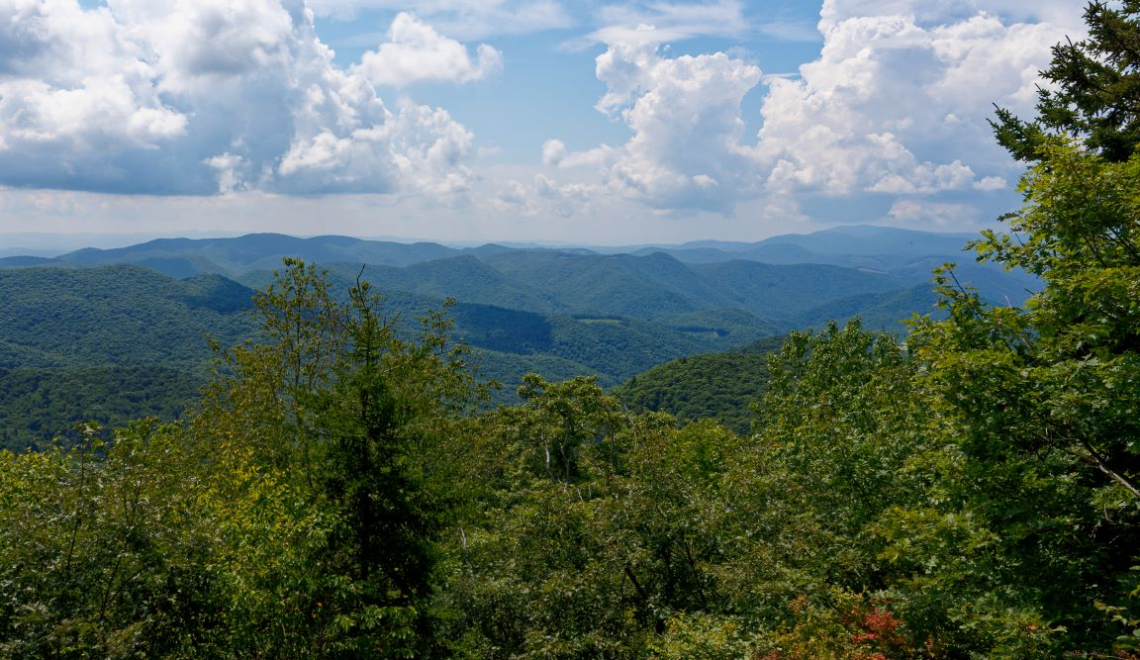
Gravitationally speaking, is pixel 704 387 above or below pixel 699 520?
below

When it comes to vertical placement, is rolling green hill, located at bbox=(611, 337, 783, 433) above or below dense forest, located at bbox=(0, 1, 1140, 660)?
below

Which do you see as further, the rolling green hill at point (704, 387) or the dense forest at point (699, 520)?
the rolling green hill at point (704, 387)

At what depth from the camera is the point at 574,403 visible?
51062 mm

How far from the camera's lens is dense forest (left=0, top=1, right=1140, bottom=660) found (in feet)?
30.6

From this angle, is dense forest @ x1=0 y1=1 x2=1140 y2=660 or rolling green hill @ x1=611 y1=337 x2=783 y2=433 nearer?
dense forest @ x1=0 y1=1 x2=1140 y2=660

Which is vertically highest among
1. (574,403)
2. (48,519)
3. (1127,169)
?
(1127,169)

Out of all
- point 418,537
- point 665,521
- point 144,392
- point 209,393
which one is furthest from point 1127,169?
point 144,392

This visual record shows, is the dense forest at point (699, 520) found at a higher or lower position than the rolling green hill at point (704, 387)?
higher

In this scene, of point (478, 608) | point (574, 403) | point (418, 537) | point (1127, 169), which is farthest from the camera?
point (574, 403)

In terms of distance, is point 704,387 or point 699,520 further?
point 704,387

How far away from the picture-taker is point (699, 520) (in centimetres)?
1692

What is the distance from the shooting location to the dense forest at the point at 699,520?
367 inches

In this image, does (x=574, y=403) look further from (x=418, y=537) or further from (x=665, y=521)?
(x=418, y=537)

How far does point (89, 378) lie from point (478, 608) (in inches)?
9176
